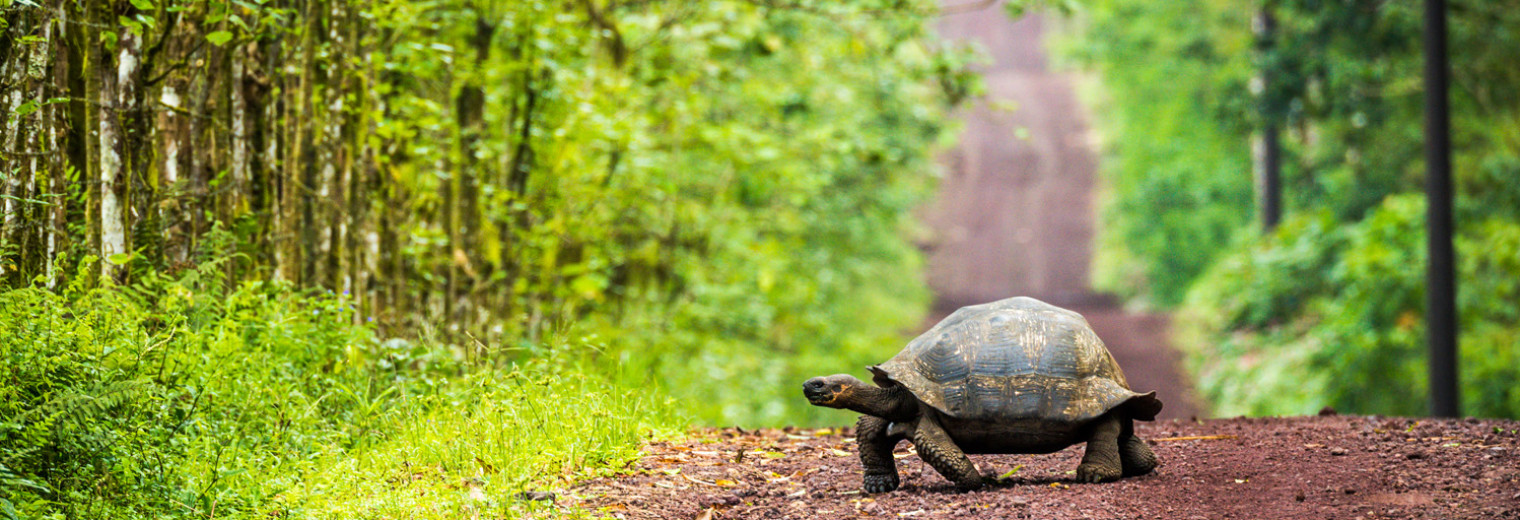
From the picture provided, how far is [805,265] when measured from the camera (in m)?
18.4

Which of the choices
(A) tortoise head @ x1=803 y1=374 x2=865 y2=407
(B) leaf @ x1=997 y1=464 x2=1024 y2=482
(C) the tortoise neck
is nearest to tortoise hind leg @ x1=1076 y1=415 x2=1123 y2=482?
(B) leaf @ x1=997 y1=464 x2=1024 y2=482

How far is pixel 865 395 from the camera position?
5.54 meters

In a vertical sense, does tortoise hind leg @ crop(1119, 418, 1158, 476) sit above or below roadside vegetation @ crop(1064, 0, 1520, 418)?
below

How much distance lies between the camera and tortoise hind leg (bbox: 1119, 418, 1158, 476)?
575cm

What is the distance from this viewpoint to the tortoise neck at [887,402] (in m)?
5.54

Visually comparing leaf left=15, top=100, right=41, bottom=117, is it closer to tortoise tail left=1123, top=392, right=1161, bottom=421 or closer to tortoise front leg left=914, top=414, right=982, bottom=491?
tortoise front leg left=914, top=414, right=982, bottom=491

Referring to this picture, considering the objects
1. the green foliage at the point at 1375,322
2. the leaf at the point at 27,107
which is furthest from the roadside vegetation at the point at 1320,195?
the leaf at the point at 27,107

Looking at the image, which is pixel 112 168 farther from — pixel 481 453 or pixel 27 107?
pixel 481 453

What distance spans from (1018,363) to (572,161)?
6.12 m

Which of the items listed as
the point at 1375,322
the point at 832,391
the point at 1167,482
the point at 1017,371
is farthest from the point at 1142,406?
Answer: the point at 1375,322

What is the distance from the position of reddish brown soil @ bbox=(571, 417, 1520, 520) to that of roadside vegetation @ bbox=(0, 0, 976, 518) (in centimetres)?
51

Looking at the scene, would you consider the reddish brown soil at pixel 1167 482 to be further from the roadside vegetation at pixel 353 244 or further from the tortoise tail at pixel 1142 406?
the roadside vegetation at pixel 353 244

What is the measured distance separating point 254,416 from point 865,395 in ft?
9.32

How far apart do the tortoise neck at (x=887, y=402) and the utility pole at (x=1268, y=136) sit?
742 inches
